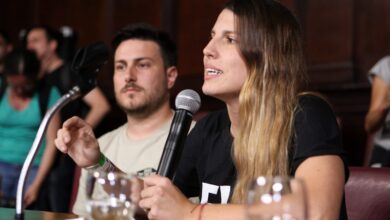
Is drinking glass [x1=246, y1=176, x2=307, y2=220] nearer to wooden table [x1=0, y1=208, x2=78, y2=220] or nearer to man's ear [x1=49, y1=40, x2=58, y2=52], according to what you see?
wooden table [x1=0, y1=208, x2=78, y2=220]

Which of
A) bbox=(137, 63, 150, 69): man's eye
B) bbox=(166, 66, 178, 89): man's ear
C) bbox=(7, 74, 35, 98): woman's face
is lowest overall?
bbox=(7, 74, 35, 98): woman's face

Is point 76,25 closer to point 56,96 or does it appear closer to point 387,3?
point 56,96

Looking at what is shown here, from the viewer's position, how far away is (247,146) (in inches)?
65.0

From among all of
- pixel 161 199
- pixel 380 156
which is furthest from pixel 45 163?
pixel 161 199

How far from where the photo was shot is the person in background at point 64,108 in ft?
11.4

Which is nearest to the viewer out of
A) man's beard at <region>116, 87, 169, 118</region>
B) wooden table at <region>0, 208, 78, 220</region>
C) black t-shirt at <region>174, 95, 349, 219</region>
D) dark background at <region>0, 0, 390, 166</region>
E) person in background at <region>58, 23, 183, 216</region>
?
black t-shirt at <region>174, 95, 349, 219</region>

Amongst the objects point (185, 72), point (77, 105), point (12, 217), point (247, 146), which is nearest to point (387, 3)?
point (185, 72)

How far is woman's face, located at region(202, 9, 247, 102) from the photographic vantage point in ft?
5.67

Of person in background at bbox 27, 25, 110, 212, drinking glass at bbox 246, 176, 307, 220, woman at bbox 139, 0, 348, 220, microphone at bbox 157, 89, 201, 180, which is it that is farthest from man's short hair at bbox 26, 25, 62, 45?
drinking glass at bbox 246, 176, 307, 220

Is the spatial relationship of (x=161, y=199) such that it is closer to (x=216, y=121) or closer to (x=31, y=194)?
(x=216, y=121)

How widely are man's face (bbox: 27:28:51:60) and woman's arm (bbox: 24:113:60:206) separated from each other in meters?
0.61

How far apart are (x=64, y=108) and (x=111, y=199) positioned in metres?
2.49

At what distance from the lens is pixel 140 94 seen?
2.75 metres

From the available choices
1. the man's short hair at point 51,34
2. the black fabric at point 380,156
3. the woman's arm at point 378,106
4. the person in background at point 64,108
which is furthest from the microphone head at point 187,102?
the man's short hair at point 51,34
